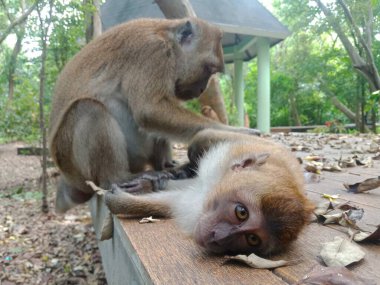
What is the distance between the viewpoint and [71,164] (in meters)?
3.21

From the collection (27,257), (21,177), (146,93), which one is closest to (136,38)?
(146,93)

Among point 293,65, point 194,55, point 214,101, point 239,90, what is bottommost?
point 214,101

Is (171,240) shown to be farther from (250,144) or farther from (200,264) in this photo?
(250,144)

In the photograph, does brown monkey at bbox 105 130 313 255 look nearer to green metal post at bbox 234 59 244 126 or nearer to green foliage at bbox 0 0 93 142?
green foliage at bbox 0 0 93 142

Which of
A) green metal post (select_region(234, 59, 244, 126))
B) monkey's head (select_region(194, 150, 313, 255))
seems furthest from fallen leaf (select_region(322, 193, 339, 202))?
green metal post (select_region(234, 59, 244, 126))

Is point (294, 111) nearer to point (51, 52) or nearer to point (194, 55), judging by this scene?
point (51, 52)

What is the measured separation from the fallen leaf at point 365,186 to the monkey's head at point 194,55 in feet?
4.63

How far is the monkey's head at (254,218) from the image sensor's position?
62.8 inches

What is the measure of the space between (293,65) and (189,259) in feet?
67.0

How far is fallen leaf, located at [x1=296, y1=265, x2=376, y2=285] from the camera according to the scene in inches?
49.6

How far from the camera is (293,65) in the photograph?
20922 millimetres

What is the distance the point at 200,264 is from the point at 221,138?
4.05ft

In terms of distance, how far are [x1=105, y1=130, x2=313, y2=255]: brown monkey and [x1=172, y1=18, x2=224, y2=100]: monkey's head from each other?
1.09 meters

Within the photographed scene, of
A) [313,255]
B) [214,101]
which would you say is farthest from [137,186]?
[214,101]
